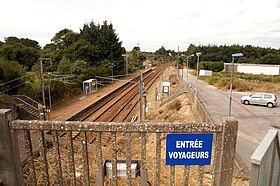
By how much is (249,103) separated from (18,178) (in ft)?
69.2

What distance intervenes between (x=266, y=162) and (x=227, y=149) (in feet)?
1.43

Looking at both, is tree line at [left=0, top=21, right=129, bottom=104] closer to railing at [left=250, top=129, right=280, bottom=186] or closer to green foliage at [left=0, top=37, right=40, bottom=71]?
green foliage at [left=0, top=37, right=40, bottom=71]

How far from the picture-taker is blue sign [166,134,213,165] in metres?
2.60

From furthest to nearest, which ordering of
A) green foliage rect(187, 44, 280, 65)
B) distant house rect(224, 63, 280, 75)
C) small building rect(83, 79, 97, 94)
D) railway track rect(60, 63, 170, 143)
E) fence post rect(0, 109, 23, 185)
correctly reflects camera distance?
green foliage rect(187, 44, 280, 65) < distant house rect(224, 63, 280, 75) < small building rect(83, 79, 97, 94) < railway track rect(60, 63, 170, 143) < fence post rect(0, 109, 23, 185)

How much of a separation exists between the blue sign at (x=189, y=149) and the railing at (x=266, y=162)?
0.57 meters

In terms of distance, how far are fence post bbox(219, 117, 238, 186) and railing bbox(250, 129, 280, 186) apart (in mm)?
320

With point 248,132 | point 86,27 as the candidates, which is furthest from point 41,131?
point 86,27

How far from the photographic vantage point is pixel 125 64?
53.9 m

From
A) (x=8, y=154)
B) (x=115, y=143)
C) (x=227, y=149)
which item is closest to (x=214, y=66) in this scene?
(x=227, y=149)

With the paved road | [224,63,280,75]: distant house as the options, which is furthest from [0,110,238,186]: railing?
[224,63,280,75]: distant house

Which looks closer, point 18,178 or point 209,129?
point 209,129

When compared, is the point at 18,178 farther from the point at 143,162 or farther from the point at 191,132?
the point at 191,132

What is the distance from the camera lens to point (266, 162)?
7.73 feet

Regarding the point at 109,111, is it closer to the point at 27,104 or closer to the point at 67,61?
the point at 27,104
